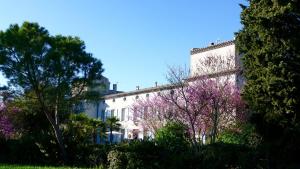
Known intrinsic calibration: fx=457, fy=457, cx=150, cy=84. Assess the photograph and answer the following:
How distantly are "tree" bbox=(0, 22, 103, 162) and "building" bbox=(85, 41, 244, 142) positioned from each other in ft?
5.71

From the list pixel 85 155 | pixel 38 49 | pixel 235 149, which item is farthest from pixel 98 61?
pixel 235 149

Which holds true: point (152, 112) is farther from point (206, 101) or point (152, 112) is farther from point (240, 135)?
point (240, 135)

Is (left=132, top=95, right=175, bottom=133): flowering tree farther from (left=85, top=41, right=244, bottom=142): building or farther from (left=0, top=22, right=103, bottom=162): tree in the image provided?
(left=0, top=22, right=103, bottom=162): tree

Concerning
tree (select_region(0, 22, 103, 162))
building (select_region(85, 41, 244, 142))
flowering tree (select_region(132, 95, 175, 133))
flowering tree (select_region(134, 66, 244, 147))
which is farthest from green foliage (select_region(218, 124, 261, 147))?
tree (select_region(0, 22, 103, 162))

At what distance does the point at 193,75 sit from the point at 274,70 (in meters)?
17.4

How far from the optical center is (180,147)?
20406mm

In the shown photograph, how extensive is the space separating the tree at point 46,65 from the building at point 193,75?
1.74m

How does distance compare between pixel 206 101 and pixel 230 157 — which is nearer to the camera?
pixel 230 157

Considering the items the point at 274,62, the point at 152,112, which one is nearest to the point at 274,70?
the point at 274,62

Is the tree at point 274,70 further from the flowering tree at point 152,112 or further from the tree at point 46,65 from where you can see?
the flowering tree at point 152,112

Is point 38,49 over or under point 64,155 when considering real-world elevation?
over

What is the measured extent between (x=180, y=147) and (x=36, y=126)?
57.9 feet

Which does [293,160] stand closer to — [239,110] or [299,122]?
[299,122]

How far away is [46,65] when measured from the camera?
76.3 ft
